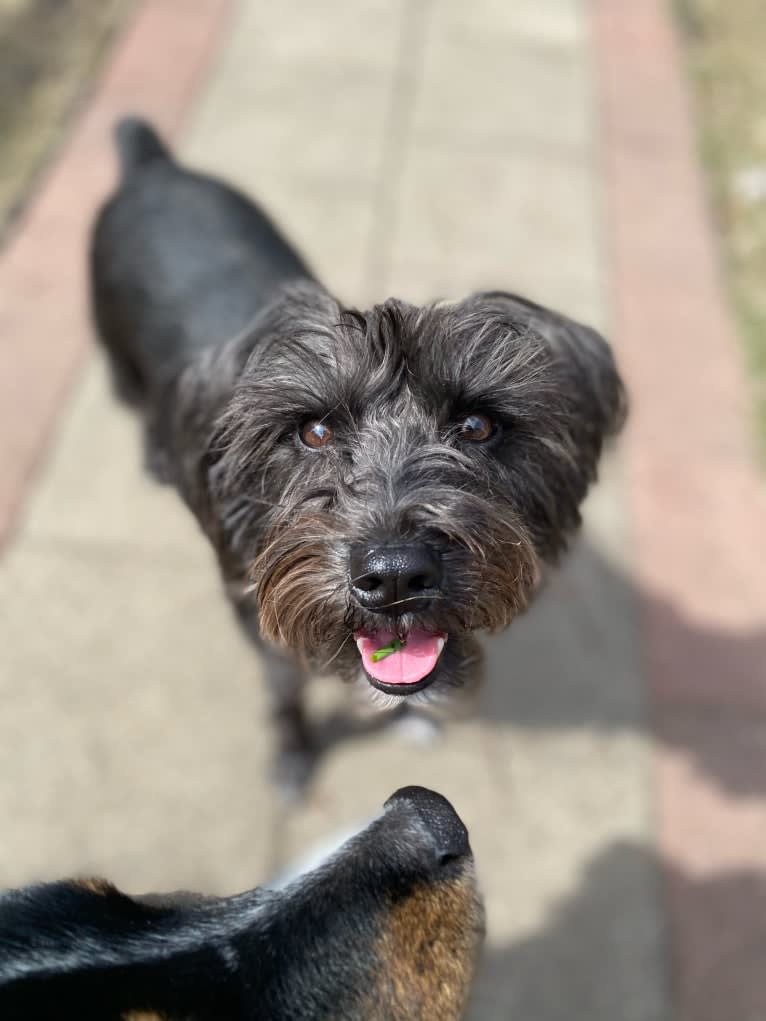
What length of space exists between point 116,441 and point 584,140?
4118mm

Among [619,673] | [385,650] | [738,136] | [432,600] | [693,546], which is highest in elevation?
[432,600]

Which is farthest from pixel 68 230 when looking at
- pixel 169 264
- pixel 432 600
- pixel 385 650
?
pixel 432 600

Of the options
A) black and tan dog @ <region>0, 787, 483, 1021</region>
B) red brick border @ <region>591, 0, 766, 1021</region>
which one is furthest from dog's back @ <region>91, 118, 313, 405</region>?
red brick border @ <region>591, 0, 766, 1021</region>

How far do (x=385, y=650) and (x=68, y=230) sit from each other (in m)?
4.26

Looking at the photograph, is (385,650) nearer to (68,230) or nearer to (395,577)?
(395,577)

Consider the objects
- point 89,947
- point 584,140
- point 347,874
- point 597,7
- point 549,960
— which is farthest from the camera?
point 597,7

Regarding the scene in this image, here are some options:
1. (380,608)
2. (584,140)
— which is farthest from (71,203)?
(380,608)

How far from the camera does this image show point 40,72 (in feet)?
22.5

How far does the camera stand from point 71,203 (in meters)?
5.85

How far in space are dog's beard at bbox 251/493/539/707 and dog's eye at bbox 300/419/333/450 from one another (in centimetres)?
20

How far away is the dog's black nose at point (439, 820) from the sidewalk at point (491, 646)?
1413mm

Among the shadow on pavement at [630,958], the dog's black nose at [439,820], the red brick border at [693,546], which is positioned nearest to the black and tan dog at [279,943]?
the dog's black nose at [439,820]

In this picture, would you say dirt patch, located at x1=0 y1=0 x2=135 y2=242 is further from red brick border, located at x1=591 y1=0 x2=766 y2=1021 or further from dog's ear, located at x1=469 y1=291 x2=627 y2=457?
dog's ear, located at x1=469 y1=291 x2=627 y2=457

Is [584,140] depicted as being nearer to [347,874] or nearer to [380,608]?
[380,608]
